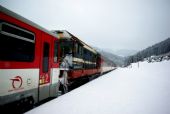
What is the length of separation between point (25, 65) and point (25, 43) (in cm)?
71

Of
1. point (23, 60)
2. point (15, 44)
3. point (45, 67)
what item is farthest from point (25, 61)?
point (45, 67)

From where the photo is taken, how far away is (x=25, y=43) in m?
6.24

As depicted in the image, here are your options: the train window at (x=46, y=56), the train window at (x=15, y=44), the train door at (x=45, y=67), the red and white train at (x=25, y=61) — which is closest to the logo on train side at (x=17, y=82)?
the red and white train at (x=25, y=61)

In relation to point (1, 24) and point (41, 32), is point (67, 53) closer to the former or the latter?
point (41, 32)

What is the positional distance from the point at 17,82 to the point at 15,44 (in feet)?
3.77

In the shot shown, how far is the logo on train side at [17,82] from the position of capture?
565 centimetres

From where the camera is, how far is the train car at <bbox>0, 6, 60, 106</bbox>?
5254mm

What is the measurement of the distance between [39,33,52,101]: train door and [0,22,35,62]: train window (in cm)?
92

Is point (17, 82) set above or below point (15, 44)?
below

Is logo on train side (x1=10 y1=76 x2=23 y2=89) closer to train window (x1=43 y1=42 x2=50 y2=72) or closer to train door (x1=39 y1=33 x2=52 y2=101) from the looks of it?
train door (x1=39 y1=33 x2=52 y2=101)

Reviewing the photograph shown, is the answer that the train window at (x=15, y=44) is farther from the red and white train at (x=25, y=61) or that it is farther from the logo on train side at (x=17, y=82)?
the logo on train side at (x=17, y=82)

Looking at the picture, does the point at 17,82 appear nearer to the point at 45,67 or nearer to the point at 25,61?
the point at 25,61

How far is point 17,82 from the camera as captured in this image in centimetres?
584

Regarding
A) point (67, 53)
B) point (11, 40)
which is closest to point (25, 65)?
point (11, 40)
